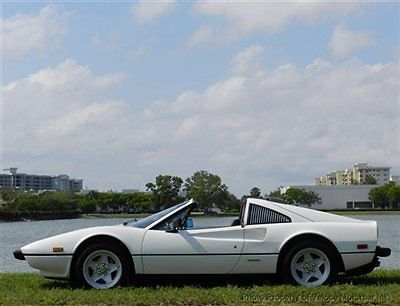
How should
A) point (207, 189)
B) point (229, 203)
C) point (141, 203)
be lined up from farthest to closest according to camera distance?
point (141, 203) < point (207, 189) < point (229, 203)

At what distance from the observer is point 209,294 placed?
754 cm

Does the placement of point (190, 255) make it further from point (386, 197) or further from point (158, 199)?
point (386, 197)

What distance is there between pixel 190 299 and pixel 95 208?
70.5 metres

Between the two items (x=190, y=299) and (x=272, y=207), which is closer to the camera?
(x=190, y=299)

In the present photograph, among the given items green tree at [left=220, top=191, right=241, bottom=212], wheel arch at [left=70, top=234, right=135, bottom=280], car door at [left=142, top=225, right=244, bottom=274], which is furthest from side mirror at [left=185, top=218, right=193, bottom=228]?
green tree at [left=220, top=191, right=241, bottom=212]

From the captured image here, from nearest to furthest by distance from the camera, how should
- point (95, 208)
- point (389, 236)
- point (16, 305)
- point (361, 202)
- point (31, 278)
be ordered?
1. point (16, 305)
2. point (31, 278)
3. point (389, 236)
4. point (95, 208)
5. point (361, 202)

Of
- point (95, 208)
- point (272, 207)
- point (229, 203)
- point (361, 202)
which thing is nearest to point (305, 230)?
point (272, 207)

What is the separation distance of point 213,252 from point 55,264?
2007 millimetres

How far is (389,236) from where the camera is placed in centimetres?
2088

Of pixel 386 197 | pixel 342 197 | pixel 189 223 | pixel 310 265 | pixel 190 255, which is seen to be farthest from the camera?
pixel 386 197

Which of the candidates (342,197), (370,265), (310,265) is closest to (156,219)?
(310,265)

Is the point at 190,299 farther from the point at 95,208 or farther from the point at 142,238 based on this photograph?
the point at 95,208

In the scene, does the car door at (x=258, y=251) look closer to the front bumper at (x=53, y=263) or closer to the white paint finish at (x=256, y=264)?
the white paint finish at (x=256, y=264)

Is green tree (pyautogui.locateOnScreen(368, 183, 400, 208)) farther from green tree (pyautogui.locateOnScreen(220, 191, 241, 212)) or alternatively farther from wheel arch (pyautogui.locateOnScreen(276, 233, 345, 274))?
wheel arch (pyautogui.locateOnScreen(276, 233, 345, 274))
